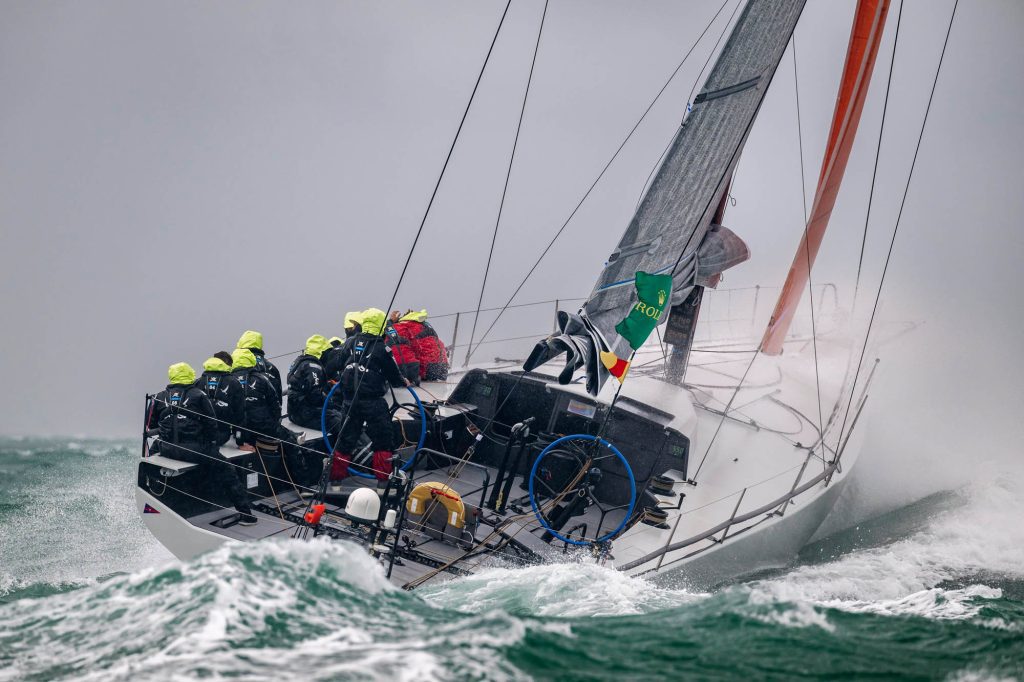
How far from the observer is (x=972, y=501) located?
5.92 meters

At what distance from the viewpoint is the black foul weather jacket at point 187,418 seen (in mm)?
4328

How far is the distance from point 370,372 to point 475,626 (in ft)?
7.30

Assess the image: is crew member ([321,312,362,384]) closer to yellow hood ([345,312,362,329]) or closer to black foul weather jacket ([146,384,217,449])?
yellow hood ([345,312,362,329])

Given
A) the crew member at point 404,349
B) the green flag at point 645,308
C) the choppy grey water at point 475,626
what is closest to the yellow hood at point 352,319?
the crew member at point 404,349

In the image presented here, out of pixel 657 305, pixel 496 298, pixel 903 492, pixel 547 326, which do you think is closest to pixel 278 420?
pixel 657 305

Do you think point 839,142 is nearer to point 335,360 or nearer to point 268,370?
point 335,360

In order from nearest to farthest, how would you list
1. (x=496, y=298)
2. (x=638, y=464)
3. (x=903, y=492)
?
1. (x=638, y=464)
2. (x=903, y=492)
3. (x=496, y=298)

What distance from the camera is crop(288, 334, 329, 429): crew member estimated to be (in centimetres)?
514

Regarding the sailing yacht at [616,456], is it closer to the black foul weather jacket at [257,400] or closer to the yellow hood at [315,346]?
the black foul weather jacket at [257,400]

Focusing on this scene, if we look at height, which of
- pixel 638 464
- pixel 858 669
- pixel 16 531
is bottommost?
pixel 16 531

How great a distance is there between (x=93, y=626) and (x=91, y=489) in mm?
4086

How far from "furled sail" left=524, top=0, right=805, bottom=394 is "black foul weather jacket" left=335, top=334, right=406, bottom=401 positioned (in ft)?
3.66

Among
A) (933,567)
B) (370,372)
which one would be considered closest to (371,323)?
(370,372)

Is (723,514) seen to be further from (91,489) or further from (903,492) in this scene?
(91,489)
